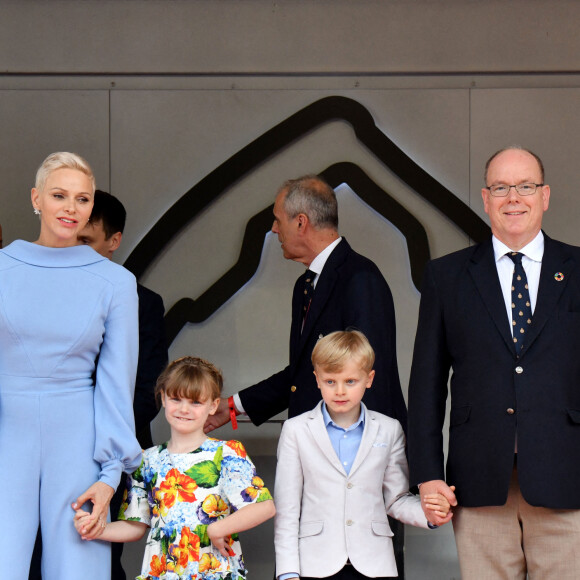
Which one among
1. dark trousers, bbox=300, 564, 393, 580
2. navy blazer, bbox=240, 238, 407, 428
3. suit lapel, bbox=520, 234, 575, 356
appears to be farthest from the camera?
navy blazer, bbox=240, 238, 407, 428

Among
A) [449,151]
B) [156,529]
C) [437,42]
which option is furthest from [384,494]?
[437,42]

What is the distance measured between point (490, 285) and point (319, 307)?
881 millimetres

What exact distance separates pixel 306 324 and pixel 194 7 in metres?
2.15

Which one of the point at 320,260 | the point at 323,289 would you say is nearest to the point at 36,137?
the point at 320,260

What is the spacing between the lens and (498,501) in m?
2.85

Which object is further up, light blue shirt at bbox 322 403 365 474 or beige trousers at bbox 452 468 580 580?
light blue shirt at bbox 322 403 365 474

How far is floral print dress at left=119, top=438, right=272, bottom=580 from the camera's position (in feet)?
9.71

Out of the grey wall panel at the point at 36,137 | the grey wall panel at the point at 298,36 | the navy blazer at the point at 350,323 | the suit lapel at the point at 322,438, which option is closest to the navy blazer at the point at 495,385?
the suit lapel at the point at 322,438

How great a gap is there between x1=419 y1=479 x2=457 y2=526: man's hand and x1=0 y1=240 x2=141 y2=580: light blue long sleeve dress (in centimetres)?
87

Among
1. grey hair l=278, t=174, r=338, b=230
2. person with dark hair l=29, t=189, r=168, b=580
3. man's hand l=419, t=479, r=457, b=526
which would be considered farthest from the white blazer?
grey hair l=278, t=174, r=338, b=230

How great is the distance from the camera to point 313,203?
4020mm

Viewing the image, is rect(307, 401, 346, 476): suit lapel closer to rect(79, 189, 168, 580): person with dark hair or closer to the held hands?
the held hands

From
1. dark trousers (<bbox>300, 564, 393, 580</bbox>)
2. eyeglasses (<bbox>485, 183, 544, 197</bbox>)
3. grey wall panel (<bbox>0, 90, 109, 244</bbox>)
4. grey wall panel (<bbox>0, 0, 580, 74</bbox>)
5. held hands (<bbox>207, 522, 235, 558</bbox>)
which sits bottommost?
dark trousers (<bbox>300, 564, 393, 580</bbox>)

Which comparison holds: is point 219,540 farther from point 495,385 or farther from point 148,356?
point 148,356
